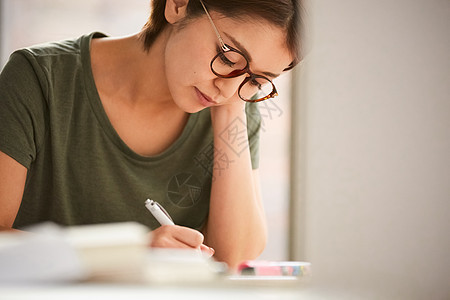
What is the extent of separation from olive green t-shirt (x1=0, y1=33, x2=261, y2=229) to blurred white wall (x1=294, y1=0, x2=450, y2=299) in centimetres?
42

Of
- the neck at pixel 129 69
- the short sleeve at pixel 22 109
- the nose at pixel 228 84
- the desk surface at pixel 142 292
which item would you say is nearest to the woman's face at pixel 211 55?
the nose at pixel 228 84

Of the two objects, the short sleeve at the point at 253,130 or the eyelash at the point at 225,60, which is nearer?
the eyelash at the point at 225,60

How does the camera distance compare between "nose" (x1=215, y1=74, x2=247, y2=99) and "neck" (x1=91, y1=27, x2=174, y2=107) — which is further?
"neck" (x1=91, y1=27, x2=174, y2=107)

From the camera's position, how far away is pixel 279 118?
1280 millimetres

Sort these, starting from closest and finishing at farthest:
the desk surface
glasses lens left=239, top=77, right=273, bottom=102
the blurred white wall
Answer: the desk surface
the blurred white wall
glasses lens left=239, top=77, right=273, bottom=102

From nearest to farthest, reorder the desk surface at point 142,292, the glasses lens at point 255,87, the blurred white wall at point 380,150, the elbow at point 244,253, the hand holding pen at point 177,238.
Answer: the desk surface at point 142,292
the blurred white wall at point 380,150
the hand holding pen at point 177,238
the glasses lens at point 255,87
the elbow at point 244,253

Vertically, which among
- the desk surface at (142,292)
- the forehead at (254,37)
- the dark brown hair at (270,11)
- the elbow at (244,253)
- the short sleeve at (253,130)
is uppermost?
the dark brown hair at (270,11)

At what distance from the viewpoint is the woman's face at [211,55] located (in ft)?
2.15

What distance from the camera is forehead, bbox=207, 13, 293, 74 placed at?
0.65 meters

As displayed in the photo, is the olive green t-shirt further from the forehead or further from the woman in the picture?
the forehead

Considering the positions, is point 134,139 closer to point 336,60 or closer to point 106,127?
point 106,127

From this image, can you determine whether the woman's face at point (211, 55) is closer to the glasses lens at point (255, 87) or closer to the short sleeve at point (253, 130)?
the glasses lens at point (255, 87)

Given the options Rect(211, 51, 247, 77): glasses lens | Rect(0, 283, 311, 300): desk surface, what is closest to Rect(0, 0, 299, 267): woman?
Rect(211, 51, 247, 77): glasses lens

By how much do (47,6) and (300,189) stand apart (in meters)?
1.25
